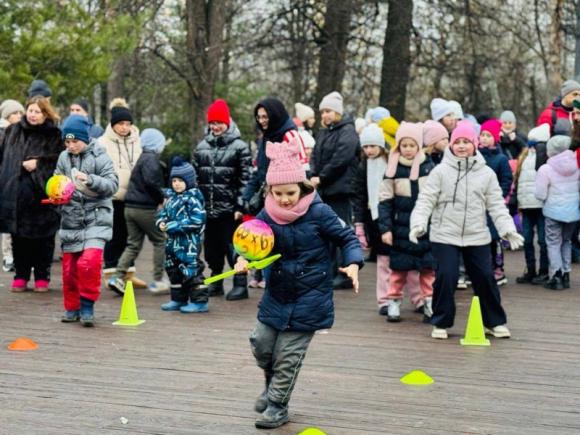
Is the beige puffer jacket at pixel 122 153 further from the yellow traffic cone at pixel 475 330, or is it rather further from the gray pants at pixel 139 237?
the yellow traffic cone at pixel 475 330

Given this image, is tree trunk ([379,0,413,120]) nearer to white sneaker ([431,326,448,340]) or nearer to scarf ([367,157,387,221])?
scarf ([367,157,387,221])

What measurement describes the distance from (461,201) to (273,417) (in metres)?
3.45

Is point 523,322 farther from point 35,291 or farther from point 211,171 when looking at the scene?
point 35,291

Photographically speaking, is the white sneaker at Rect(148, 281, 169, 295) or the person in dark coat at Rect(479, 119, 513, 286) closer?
the white sneaker at Rect(148, 281, 169, 295)

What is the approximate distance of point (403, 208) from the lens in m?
10.1

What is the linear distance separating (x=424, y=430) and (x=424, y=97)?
95.9 feet

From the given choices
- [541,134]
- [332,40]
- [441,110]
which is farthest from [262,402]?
[332,40]

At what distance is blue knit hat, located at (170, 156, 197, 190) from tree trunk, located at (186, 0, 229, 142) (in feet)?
26.7

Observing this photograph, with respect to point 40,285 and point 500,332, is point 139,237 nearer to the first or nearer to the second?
point 40,285

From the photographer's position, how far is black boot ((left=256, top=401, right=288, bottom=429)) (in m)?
6.47

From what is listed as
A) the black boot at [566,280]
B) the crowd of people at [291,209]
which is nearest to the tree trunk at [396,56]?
the crowd of people at [291,209]

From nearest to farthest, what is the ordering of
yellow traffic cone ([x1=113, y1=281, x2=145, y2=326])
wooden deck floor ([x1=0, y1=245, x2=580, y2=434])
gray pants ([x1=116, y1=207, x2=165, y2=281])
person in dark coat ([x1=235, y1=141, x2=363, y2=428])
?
person in dark coat ([x1=235, y1=141, x2=363, y2=428]) → wooden deck floor ([x1=0, y1=245, x2=580, y2=434]) → yellow traffic cone ([x1=113, y1=281, x2=145, y2=326]) → gray pants ([x1=116, y1=207, x2=165, y2=281])

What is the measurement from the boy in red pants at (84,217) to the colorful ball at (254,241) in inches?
135

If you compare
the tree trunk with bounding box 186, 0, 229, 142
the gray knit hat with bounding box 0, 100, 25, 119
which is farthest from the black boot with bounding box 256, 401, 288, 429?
the tree trunk with bounding box 186, 0, 229, 142
